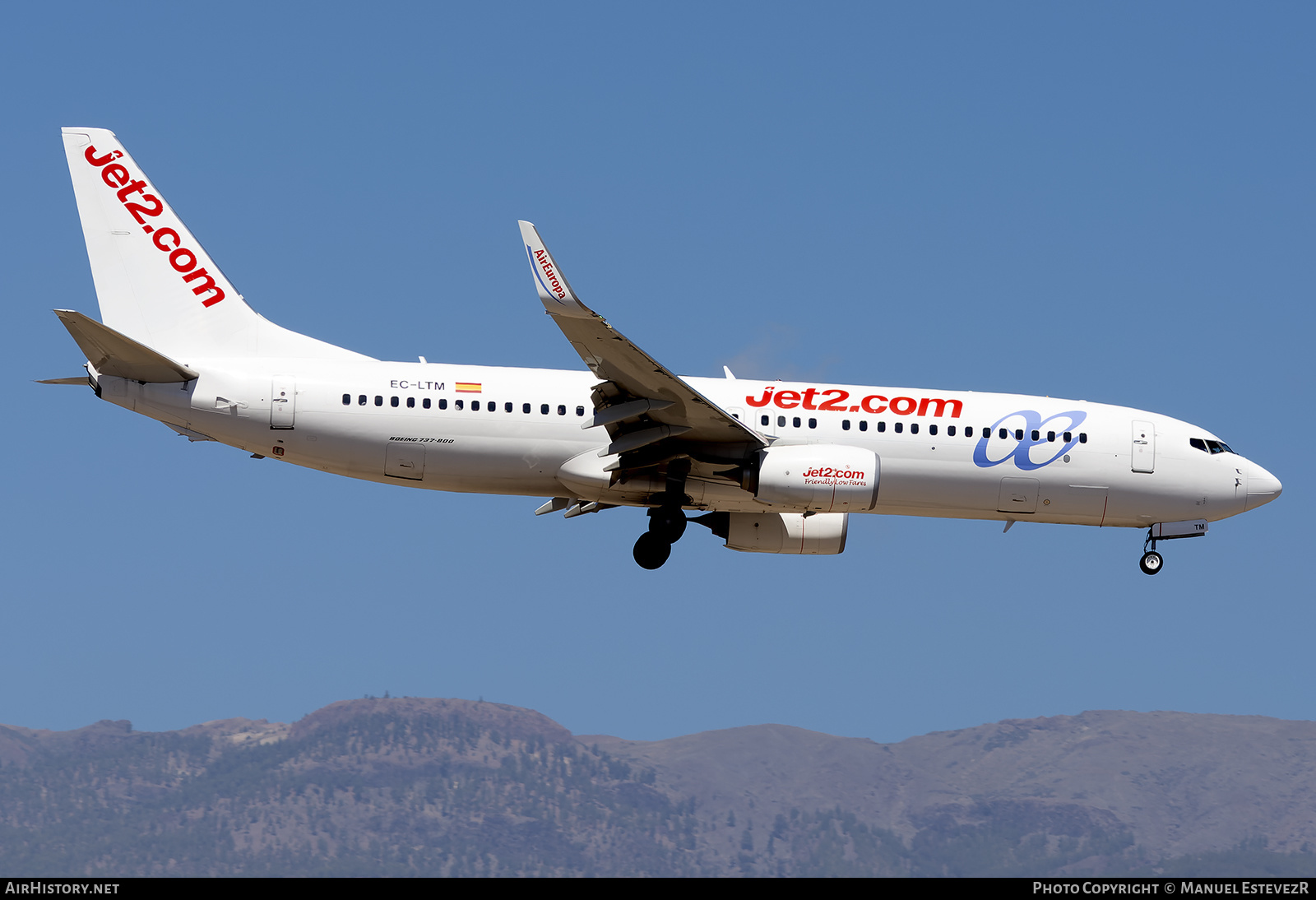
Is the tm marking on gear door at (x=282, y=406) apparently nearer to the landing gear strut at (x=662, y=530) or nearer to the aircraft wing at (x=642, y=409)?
the aircraft wing at (x=642, y=409)

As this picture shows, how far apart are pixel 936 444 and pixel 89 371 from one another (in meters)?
16.8

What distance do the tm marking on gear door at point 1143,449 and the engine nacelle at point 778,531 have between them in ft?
20.4

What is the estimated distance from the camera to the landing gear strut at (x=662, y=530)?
32.0m

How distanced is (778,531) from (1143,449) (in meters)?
7.90

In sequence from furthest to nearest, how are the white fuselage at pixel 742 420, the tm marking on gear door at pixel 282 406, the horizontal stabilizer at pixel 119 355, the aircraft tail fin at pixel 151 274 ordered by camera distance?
the aircraft tail fin at pixel 151 274 < the white fuselage at pixel 742 420 < the tm marking on gear door at pixel 282 406 < the horizontal stabilizer at pixel 119 355

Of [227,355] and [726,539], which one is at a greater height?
[227,355]

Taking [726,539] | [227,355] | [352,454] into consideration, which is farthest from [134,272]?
[726,539]

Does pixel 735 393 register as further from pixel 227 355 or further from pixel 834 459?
pixel 227 355

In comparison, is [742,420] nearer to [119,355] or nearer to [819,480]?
[819,480]

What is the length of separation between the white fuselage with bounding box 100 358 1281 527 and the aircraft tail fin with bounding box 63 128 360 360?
75 cm

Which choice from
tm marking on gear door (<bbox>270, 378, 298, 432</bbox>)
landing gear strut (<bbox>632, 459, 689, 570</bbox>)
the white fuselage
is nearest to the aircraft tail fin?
the white fuselage

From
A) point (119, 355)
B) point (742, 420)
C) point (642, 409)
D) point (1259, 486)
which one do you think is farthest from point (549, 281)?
point (1259, 486)

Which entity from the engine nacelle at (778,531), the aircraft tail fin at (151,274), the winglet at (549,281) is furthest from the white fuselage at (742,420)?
the winglet at (549,281)

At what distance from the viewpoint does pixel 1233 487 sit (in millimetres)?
33719
